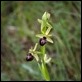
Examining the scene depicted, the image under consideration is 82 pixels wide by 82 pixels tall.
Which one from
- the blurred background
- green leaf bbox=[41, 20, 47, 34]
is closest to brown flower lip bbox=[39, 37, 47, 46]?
green leaf bbox=[41, 20, 47, 34]

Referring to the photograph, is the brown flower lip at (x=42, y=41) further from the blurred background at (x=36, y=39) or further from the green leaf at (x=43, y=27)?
the blurred background at (x=36, y=39)

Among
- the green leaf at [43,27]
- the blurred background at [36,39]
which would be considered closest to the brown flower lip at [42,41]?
the green leaf at [43,27]

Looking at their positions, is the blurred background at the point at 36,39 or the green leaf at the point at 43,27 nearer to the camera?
the green leaf at the point at 43,27

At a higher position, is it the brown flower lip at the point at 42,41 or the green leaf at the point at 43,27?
the green leaf at the point at 43,27

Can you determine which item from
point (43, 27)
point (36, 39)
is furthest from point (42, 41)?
point (36, 39)

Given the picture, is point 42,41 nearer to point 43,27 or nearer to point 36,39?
point 43,27

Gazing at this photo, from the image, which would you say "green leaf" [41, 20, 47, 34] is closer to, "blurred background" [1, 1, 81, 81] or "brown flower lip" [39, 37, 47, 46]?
"brown flower lip" [39, 37, 47, 46]

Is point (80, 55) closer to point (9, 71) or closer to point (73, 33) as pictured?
point (73, 33)

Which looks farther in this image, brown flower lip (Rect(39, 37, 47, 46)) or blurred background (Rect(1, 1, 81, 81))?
blurred background (Rect(1, 1, 81, 81))

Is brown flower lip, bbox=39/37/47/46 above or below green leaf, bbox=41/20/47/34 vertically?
below
